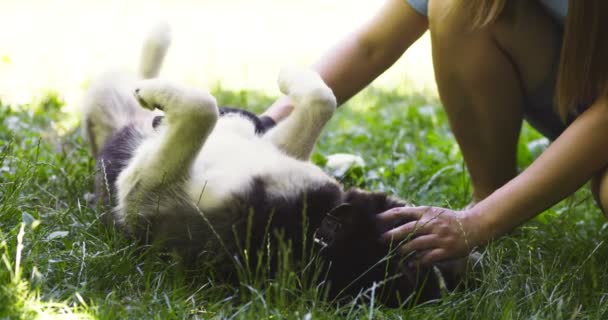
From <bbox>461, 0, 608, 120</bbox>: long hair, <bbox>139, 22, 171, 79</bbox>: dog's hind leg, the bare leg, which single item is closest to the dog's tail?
<bbox>139, 22, 171, 79</bbox>: dog's hind leg

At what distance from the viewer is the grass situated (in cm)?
202

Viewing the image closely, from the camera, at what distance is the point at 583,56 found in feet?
8.02

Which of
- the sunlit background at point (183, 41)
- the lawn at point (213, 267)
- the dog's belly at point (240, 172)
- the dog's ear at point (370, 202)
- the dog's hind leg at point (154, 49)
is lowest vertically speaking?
the sunlit background at point (183, 41)

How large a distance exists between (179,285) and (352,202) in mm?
573

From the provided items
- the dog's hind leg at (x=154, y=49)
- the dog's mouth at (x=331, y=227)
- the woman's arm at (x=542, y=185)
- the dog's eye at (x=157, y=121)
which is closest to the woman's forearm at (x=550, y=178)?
the woman's arm at (x=542, y=185)

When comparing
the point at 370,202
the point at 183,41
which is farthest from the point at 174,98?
the point at 183,41

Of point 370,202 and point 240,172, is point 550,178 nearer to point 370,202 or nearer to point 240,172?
point 370,202

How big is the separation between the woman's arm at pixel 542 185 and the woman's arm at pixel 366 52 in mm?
862

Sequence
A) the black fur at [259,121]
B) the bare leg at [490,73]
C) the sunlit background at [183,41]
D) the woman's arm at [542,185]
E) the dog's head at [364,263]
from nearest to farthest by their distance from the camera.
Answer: the dog's head at [364,263] < the woman's arm at [542,185] < the bare leg at [490,73] < the black fur at [259,121] < the sunlit background at [183,41]

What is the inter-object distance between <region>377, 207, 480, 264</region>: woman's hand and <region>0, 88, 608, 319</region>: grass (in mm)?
123

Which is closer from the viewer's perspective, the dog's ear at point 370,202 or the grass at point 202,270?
the grass at point 202,270

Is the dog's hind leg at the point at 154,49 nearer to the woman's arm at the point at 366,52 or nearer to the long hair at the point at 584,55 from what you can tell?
the woman's arm at the point at 366,52

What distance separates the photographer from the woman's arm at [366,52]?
3074 millimetres

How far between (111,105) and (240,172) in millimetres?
1037
